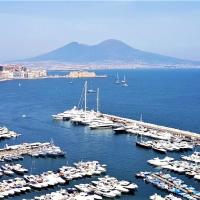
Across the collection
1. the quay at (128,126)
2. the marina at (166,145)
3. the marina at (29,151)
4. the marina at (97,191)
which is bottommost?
the marina at (97,191)

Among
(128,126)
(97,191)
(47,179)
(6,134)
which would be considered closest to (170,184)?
(97,191)

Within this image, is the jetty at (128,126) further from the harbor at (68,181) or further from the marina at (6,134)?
the harbor at (68,181)

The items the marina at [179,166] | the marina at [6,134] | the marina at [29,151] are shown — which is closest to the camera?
the marina at [179,166]

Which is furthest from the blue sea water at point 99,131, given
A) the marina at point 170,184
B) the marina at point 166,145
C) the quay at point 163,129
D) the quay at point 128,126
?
the quay at point 163,129

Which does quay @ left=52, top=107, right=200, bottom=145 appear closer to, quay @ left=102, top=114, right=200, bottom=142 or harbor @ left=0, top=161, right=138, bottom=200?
quay @ left=102, top=114, right=200, bottom=142

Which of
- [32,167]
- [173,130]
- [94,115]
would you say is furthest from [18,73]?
[32,167]

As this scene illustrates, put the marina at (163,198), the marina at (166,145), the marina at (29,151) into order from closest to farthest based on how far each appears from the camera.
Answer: the marina at (163,198)
the marina at (29,151)
the marina at (166,145)

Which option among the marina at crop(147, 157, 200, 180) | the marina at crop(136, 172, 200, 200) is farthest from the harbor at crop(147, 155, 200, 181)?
the marina at crop(136, 172, 200, 200)

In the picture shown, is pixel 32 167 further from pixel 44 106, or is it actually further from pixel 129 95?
pixel 129 95

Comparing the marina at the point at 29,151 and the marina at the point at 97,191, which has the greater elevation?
the marina at the point at 29,151

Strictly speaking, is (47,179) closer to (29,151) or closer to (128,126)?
(29,151)

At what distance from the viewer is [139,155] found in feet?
129

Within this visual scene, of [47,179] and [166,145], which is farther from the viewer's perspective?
[166,145]

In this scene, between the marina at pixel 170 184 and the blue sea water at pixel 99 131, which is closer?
the marina at pixel 170 184
